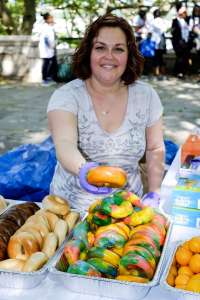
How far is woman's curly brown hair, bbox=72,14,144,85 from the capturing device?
87.3 inches

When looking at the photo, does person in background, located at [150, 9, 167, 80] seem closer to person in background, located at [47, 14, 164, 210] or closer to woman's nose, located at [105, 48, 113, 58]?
person in background, located at [47, 14, 164, 210]

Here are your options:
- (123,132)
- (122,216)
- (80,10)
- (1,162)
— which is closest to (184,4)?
(80,10)

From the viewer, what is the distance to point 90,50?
7.38 ft

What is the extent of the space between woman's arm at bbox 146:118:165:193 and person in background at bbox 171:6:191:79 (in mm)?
7898

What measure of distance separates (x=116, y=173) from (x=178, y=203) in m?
0.41

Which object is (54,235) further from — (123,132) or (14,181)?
(14,181)

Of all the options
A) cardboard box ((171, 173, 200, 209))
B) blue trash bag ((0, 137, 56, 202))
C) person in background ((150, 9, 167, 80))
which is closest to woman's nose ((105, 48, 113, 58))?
cardboard box ((171, 173, 200, 209))

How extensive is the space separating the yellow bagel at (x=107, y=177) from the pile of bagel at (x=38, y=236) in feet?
0.72

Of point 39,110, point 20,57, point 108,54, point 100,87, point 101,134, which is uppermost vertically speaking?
point 108,54

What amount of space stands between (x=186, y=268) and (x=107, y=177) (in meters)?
0.37

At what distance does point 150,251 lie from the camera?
1500mm

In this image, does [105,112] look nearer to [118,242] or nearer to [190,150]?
[190,150]

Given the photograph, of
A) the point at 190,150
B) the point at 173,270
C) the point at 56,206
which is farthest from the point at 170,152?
the point at 173,270

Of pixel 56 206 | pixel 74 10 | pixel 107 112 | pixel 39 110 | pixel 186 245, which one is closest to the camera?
pixel 186 245
